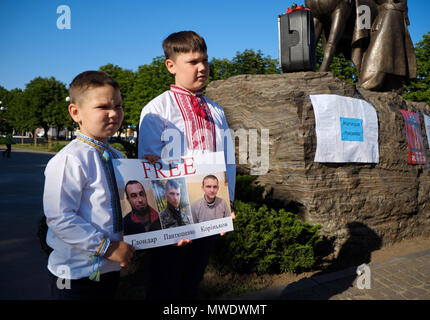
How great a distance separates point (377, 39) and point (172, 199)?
21.5 feet

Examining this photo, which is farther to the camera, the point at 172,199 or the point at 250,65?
the point at 250,65

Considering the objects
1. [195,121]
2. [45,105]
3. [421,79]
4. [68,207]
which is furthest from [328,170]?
[45,105]

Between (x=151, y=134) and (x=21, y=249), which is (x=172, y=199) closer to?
(x=151, y=134)

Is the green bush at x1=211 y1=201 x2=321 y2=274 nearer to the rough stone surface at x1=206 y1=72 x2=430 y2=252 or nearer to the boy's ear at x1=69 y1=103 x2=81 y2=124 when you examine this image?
the rough stone surface at x1=206 y1=72 x2=430 y2=252

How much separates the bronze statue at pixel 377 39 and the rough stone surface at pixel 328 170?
1323 millimetres

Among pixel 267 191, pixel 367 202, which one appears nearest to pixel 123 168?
pixel 267 191

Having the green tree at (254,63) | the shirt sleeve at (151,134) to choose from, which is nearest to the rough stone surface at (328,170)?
the shirt sleeve at (151,134)

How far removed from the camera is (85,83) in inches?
58.6

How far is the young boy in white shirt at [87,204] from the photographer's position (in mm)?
1355

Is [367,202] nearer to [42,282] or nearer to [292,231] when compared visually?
[292,231]

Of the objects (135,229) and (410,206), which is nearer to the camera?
(135,229)

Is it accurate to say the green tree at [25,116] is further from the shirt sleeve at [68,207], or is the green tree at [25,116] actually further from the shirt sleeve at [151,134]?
the shirt sleeve at [68,207]

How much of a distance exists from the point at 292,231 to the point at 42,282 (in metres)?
2.90

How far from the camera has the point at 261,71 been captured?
26422 millimetres
